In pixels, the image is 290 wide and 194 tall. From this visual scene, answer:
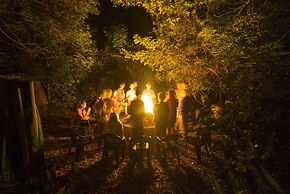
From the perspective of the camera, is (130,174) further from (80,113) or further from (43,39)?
(43,39)

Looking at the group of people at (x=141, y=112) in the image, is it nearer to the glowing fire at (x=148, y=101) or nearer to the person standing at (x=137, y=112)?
the person standing at (x=137, y=112)

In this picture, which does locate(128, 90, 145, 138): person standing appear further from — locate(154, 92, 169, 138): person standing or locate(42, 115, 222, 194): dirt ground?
locate(42, 115, 222, 194): dirt ground

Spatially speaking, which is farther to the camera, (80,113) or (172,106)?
(80,113)

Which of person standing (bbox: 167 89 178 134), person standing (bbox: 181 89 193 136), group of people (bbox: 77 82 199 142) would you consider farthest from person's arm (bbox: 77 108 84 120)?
person standing (bbox: 181 89 193 136)

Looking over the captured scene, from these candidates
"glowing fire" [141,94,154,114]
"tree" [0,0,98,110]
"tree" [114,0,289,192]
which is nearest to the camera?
"tree" [114,0,289,192]

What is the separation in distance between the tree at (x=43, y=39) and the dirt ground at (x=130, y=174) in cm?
241

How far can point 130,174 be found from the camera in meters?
7.54

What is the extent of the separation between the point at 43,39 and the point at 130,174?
4815 millimetres

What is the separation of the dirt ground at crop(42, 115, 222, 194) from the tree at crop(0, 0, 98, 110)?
A: 94.8 inches

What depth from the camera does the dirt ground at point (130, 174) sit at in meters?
6.58

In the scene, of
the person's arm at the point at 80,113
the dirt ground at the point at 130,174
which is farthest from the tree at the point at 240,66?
the person's arm at the point at 80,113

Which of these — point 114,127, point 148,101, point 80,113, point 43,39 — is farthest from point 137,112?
point 148,101

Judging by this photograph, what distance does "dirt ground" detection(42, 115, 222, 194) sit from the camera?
658 centimetres

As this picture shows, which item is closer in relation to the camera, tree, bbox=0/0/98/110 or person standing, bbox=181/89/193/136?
tree, bbox=0/0/98/110
